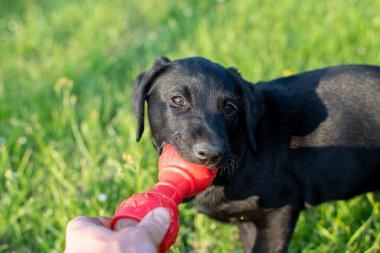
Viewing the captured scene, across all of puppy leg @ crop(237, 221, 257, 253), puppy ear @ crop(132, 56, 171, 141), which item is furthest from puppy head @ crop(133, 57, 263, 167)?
puppy leg @ crop(237, 221, 257, 253)

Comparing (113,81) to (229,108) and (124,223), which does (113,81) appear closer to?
(229,108)

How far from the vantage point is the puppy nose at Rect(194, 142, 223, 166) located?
2.23 metres

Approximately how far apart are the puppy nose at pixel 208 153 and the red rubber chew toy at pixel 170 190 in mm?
52

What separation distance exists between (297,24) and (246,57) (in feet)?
3.47

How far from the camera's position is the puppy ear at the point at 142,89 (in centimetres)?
279

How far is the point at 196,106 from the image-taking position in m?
2.55

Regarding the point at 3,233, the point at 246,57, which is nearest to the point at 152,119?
the point at 3,233

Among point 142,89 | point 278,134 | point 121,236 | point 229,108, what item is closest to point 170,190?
point 121,236

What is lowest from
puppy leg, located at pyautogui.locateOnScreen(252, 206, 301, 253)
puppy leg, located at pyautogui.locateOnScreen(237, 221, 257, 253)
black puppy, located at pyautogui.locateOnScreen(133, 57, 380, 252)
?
puppy leg, located at pyautogui.locateOnScreen(237, 221, 257, 253)

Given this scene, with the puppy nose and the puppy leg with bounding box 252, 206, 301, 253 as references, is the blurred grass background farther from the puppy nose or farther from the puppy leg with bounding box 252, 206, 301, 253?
the puppy nose

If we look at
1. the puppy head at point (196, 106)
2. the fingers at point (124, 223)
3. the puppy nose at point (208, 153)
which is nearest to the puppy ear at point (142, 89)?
the puppy head at point (196, 106)

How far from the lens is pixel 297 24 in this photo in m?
5.34

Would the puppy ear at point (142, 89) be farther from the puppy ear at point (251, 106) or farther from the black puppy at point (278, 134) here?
the puppy ear at point (251, 106)

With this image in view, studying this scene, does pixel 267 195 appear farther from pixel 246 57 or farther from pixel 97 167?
pixel 246 57
